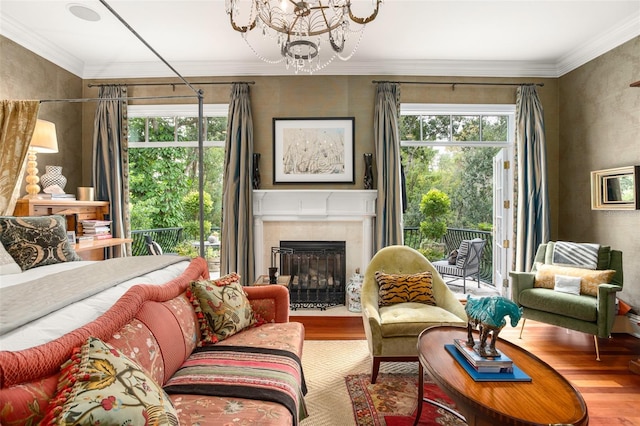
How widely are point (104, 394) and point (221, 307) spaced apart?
3.33ft

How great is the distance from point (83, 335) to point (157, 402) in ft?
1.15

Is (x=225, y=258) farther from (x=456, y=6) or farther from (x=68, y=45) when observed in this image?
(x=456, y=6)

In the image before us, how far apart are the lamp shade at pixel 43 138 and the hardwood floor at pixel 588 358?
2913 millimetres

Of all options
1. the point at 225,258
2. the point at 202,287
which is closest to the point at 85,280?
the point at 202,287

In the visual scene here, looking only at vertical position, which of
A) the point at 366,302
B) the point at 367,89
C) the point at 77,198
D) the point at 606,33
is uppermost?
the point at 606,33

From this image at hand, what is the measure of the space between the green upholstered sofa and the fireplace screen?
6.29 ft

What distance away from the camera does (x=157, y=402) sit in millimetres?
1041

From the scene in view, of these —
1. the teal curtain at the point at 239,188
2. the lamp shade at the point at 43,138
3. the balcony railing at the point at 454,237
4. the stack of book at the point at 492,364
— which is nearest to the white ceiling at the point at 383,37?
the teal curtain at the point at 239,188

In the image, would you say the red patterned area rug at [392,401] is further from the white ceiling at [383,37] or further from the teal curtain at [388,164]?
the white ceiling at [383,37]

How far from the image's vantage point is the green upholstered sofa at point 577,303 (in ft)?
8.95

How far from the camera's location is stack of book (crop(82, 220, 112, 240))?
3.71 metres

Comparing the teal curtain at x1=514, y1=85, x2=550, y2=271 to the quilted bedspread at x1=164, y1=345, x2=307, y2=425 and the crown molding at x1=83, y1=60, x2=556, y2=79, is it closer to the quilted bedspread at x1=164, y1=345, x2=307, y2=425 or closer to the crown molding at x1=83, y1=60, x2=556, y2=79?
the crown molding at x1=83, y1=60, x2=556, y2=79

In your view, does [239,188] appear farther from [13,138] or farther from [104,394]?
[104,394]

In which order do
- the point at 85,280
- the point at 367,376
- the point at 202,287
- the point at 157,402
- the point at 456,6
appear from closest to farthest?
the point at 157,402
the point at 85,280
the point at 202,287
the point at 367,376
the point at 456,6
